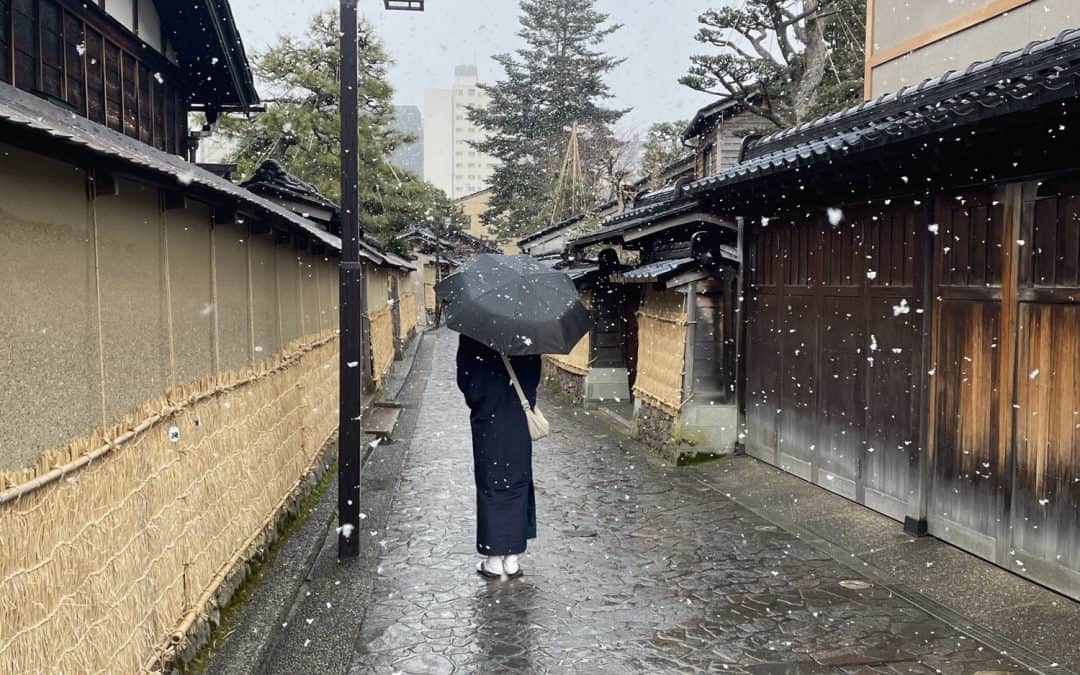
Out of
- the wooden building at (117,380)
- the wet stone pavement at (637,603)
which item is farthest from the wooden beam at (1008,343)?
the wooden building at (117,380)

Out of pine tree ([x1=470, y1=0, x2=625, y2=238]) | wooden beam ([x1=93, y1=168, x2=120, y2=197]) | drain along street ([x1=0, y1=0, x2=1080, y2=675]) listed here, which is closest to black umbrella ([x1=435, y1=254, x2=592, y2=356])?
drain along street ([x1=0, y1=0, x2=1080, y2=675])

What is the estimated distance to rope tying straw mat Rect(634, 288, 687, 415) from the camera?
1251 centimetres

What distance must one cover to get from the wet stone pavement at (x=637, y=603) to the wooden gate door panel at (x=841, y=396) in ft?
3.86

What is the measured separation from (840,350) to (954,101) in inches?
160

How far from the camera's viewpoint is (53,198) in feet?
13.1

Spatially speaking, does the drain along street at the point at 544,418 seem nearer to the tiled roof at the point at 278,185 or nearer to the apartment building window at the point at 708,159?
the tiled roof at the point at 278,185

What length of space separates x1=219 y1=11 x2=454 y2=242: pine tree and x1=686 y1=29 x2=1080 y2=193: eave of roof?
2397cm

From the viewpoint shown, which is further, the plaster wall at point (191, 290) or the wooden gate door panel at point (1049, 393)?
the wooden gate door panel at point (1049, 393)

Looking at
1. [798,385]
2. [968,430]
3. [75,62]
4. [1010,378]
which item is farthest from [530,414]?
[75,62]

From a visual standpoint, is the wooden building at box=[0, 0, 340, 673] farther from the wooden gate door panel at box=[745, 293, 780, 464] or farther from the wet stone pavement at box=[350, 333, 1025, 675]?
the wooden gate door panel at box=[745, 293, 780, 464]

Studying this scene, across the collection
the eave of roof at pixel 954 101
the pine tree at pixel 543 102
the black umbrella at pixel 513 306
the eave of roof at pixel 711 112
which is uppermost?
the pine tree at pixel 543 102

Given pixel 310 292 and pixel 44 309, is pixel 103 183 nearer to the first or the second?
pixel 44 309

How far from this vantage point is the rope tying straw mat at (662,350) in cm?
1251

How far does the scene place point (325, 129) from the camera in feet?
105
